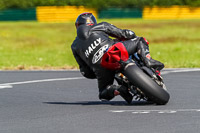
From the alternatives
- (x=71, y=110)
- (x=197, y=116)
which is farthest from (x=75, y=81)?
(x=197, y=116)

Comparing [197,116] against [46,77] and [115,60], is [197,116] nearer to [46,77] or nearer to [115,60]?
[115,60]

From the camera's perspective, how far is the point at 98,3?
54.8 m

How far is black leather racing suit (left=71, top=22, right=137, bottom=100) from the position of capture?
7.72 m

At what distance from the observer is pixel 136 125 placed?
20.0 feet

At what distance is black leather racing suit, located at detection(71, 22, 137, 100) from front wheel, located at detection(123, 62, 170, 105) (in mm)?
437

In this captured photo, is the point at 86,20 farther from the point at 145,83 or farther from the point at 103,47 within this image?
the point at 145,83

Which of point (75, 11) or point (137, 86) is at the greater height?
point (137, 86)

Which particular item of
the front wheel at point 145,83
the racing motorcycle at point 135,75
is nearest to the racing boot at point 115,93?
the racing motorcycle at point 135,75

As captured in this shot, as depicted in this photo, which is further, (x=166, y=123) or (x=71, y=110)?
(x=71, y=110)

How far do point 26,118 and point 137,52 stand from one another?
194 centimetres

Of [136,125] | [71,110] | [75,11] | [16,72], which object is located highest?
[136,125]

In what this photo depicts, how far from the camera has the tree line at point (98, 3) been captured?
178ft

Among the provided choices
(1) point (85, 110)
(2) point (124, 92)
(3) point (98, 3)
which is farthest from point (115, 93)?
(3) point (98, 3)

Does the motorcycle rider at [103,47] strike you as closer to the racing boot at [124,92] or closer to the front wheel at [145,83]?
the racing boot at [124,92]
